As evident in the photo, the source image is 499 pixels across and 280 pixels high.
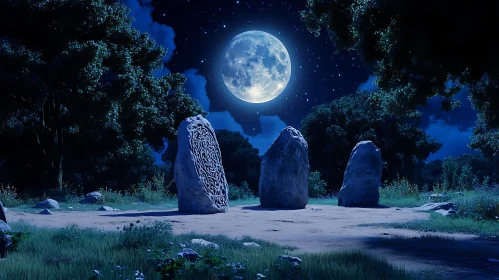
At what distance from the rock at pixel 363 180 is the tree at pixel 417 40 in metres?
5.09

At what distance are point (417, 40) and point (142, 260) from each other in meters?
5.81

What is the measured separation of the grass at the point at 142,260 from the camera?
13.7 ft

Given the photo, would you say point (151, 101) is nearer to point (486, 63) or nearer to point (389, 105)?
point (389, 105)

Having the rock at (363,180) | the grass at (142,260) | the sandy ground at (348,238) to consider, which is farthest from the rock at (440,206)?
the grass at (142,260)

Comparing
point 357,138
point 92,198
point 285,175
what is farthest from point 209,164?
point 357,138

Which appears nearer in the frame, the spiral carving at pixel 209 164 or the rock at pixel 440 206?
the spiral carving at pixel 209 164

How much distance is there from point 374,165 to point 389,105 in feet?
17.6

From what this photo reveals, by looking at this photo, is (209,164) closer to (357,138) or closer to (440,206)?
(440,206)

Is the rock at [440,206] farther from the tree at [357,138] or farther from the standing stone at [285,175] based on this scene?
the tree at [357,138]

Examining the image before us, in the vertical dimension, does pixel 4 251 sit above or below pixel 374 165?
below

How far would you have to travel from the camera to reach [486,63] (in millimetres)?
7875

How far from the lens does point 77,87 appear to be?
61.2 ft

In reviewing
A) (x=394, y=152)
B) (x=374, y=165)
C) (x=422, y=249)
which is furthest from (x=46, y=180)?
(x=394, y=152)

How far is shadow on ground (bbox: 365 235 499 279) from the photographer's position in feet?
16.4
